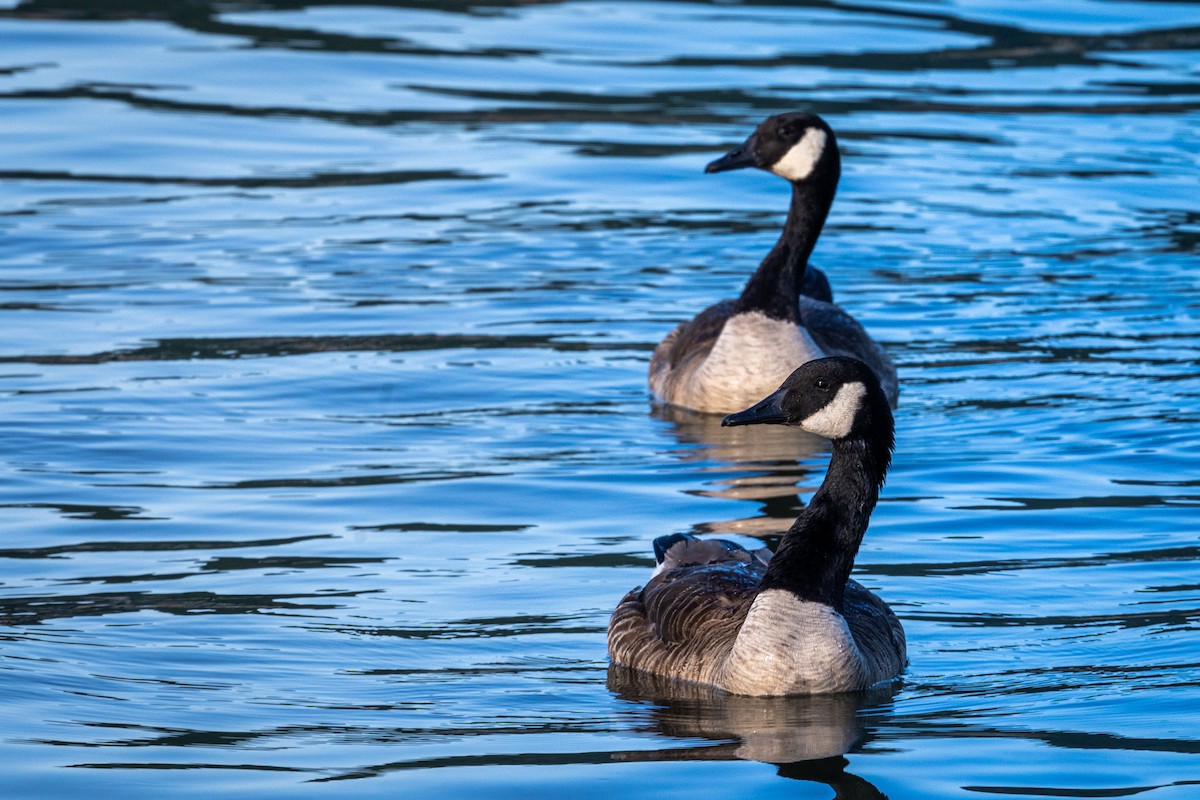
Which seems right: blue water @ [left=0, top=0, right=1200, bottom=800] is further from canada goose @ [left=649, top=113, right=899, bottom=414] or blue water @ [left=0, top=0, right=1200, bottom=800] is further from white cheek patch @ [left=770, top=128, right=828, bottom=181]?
white cheek patch @ [left=770, top=128, right=828, bottom=181]

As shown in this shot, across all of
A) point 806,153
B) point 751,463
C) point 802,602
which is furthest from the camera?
point 806,153

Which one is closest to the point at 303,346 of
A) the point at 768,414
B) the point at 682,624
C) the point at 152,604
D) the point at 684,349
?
the point at 684,349

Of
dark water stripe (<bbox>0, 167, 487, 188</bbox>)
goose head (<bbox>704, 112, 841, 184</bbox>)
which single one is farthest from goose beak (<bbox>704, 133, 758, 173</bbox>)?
dark water stripe (<bbox>0, 167, 487, 188</bbox>)

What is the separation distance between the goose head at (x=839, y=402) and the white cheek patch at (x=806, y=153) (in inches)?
232

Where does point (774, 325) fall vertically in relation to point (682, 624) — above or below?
above

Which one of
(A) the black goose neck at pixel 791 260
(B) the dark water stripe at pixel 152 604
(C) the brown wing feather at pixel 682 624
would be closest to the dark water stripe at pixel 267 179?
(A) the black goose neck at pixel 791 260

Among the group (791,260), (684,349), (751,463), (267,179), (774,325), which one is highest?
(791,260)

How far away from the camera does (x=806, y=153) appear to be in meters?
15.2

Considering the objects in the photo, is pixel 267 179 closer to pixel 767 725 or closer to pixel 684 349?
pixel 684 349

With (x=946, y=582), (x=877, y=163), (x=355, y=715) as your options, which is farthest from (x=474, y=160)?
(x=355, y=715)

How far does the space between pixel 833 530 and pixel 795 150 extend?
21.2ft

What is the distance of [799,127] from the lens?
15172mm

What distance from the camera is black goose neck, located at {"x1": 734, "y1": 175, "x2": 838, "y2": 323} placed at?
14.8 m

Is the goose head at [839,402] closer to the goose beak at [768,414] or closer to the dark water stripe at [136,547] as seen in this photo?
the goose beak at [768,414]
